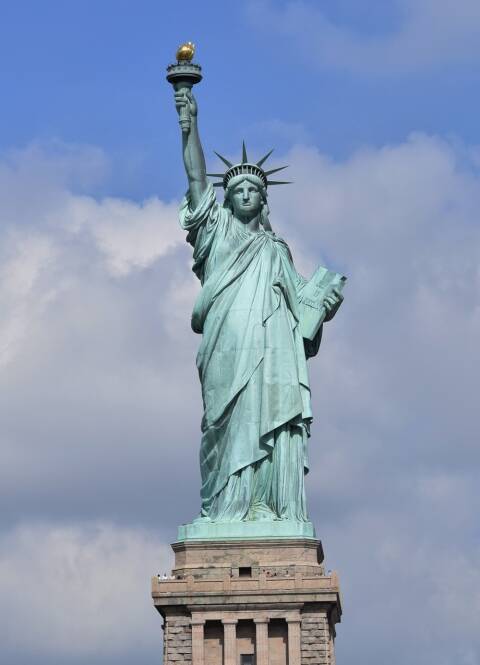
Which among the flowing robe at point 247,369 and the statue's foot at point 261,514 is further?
the flowing robe at point 247,369

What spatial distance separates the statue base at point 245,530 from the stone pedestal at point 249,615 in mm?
682

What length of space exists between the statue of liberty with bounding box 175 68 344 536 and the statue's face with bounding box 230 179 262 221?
0.02 meters

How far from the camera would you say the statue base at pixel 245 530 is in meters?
55.6

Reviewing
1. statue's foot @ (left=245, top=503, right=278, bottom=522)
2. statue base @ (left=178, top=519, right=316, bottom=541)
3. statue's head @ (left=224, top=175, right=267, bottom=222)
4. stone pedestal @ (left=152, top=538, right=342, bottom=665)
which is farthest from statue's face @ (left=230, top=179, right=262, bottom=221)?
stone pedestal @ (left=152, top=538, right=342, bottom=665)

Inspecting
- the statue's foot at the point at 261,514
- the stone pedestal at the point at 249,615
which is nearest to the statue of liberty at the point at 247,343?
the statue's foot at the point at 261,514

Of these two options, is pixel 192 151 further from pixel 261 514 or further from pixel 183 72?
pixel 261 514

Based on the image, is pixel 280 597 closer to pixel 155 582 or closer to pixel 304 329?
pixel 155 582

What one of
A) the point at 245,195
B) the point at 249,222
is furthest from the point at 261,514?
the point at 245,195

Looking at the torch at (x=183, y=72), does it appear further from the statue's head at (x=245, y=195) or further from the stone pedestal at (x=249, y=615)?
the stone pedestal at (x=249, y=615)

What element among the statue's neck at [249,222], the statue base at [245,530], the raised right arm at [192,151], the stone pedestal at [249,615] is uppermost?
the raised right arm at [192,151]

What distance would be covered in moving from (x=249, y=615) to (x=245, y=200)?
32.2ft

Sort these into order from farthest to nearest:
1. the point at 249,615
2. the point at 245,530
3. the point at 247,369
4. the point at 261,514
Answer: the point at 247,369
the point at 261,514
the point at 245,530
the point at 249,615

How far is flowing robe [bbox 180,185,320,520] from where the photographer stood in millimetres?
56281

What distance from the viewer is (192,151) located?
58.0m
